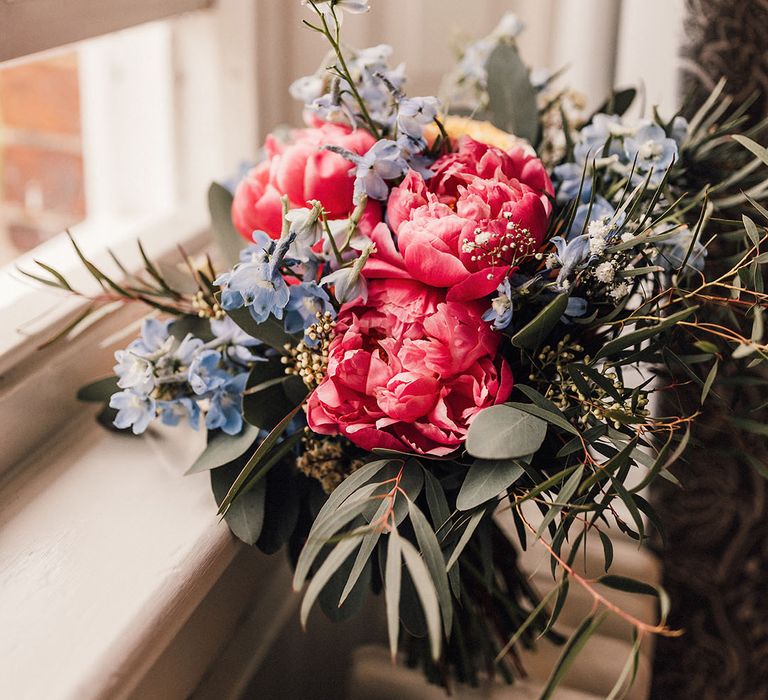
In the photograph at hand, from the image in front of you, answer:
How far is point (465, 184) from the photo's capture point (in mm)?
544

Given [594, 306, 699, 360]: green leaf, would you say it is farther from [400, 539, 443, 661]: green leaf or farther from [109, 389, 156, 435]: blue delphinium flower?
[109, 389, 156, 435]: blue delphinium flower

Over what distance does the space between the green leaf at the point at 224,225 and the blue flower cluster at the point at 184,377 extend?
10cm

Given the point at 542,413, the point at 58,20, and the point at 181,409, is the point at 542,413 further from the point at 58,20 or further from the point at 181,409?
the point at 58,20

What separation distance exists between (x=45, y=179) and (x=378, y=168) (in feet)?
2.52

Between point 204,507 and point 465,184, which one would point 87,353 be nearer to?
point 204,507

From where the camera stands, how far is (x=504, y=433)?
1.54 ft

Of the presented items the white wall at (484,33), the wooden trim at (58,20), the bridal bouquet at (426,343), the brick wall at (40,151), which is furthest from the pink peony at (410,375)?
the brick wall at (40,151)

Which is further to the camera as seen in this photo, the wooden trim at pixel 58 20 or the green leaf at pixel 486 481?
the wooden trim at pixel 58 20

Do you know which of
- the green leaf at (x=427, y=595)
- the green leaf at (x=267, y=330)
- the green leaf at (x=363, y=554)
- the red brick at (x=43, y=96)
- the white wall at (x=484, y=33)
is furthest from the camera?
the red brick at (x=43, y=96)

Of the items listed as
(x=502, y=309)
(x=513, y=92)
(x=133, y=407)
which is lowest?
(x=133, y=407)

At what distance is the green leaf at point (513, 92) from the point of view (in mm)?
710

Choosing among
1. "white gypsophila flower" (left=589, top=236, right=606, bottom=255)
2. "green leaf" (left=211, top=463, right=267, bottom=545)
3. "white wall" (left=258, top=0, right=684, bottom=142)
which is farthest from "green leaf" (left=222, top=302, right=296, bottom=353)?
"white wall" (left=258, top=0, right=684, bottom=142)

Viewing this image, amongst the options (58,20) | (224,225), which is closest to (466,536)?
(224,225)

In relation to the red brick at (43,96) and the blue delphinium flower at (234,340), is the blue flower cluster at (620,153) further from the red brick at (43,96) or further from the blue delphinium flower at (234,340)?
the red brick at (43,96)
